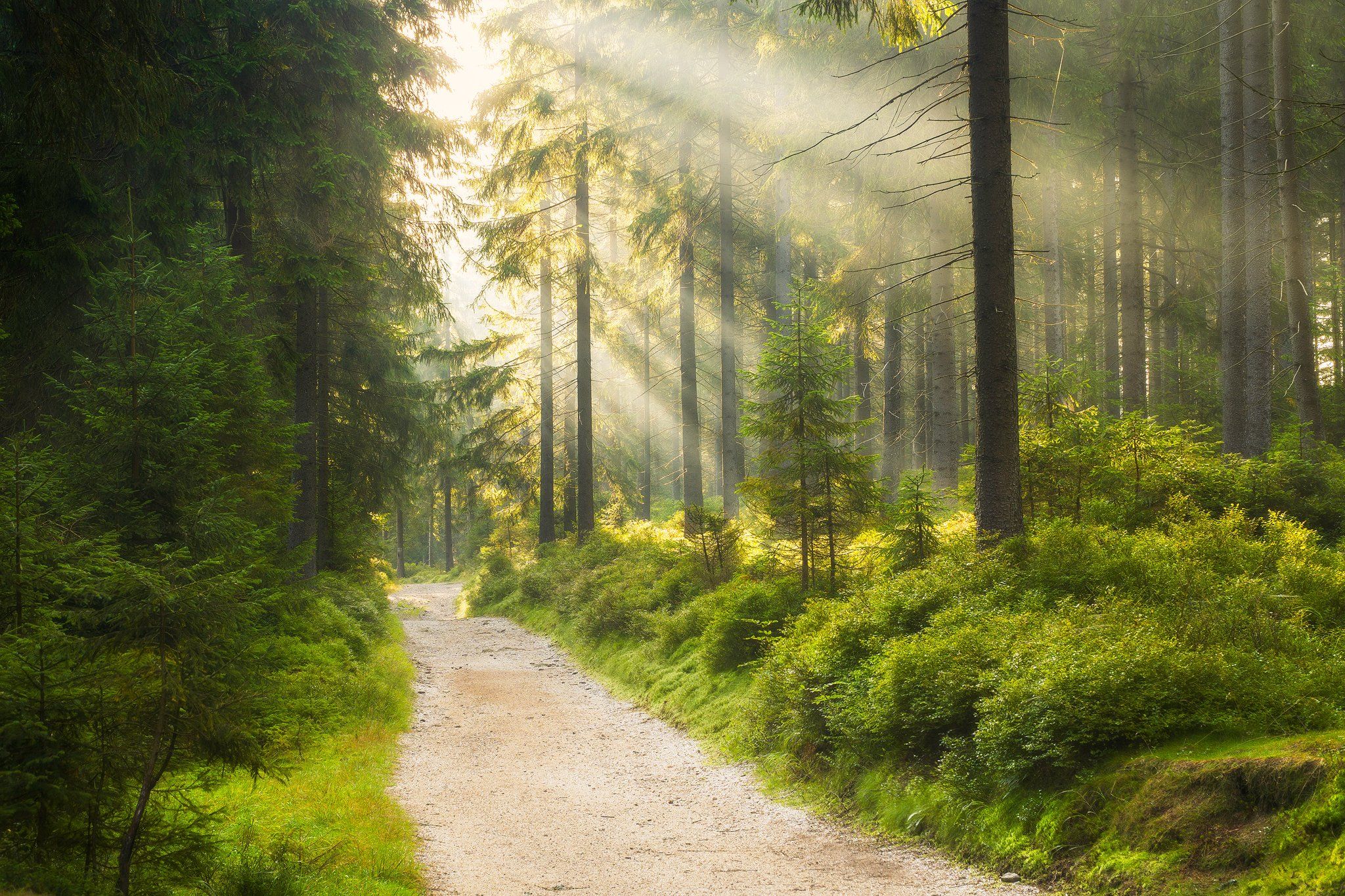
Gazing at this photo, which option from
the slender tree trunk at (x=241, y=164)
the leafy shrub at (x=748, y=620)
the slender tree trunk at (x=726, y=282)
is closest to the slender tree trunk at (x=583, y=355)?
the slender tree trunk at (x=726, y=282)

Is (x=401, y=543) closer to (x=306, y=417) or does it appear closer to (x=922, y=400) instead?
(x=922, y=400)

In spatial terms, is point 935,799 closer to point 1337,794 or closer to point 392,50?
point 1337,794

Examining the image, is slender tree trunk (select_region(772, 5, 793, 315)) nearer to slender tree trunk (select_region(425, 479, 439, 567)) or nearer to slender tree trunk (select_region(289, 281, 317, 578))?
slender tree trunk (select_region(289, 281, 317, 578))

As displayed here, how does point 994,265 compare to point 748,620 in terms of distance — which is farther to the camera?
point 748,620

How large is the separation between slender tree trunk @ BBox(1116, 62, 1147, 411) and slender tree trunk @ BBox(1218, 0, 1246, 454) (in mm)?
2098

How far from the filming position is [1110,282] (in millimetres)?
23078

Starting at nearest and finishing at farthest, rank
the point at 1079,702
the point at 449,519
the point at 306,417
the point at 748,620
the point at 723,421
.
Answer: the point at 1079,702 < the point at 748,620 < the point at 306,417 < the point at 723,421 < the point at 449,519

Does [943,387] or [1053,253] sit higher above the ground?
[1053,253]

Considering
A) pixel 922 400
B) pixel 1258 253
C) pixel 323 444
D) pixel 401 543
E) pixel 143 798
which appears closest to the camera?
pixel 143 798

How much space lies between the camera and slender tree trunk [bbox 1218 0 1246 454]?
1348cm

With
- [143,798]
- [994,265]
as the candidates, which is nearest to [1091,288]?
[994,265]

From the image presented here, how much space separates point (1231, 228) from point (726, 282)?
10.7 m

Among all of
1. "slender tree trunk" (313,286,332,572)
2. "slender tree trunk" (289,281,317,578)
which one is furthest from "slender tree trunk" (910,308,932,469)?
"slender tree trunk" (289,281,317,578)

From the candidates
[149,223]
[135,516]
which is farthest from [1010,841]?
[149,223]
